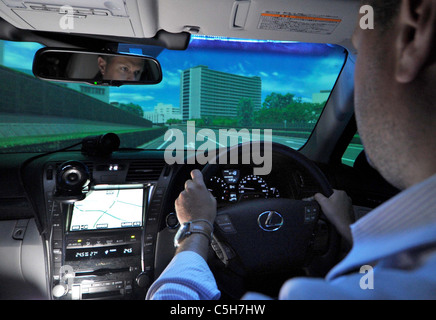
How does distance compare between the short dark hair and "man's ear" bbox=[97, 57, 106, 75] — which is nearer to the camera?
the short dark hair

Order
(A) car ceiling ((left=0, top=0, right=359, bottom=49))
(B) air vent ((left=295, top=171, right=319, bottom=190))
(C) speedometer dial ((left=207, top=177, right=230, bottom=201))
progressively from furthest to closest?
(C) speedometer dial ((left=207, top=177, right=230, bottom=201)) < (B) air vent ((left=295, top=171, right=319, bottom=190)) < (A) car ceiling ((left=0, top=0, right=359, bottom=49))

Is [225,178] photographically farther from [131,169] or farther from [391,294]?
[391,294]

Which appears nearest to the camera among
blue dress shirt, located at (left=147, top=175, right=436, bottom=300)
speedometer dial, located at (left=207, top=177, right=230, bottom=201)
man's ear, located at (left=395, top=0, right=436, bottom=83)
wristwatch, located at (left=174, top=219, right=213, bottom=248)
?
blue dress shirt, located at (left=147, top=175, right=436, bottom=300)

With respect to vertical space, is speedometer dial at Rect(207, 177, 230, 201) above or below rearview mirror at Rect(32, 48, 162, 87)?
below

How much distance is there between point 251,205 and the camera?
2.50m

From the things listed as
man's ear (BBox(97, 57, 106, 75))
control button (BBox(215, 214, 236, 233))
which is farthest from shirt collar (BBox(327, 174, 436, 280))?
man's ear (BBox(97, 57, 106, 75))

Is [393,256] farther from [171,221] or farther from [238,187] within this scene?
[171,221]

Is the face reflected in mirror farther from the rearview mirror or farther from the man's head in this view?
the man's head

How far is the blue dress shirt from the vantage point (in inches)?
27.0

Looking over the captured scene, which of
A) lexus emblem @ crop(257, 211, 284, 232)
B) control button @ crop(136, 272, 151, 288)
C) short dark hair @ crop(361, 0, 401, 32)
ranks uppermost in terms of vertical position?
short dark hair @ crop(361, 0, 401, 32)

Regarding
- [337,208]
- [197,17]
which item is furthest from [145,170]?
[337,208]

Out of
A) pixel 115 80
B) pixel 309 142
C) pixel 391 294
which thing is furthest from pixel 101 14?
pixel 309 142

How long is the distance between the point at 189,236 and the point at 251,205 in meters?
0.77

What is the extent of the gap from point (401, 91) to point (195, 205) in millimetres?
1386
